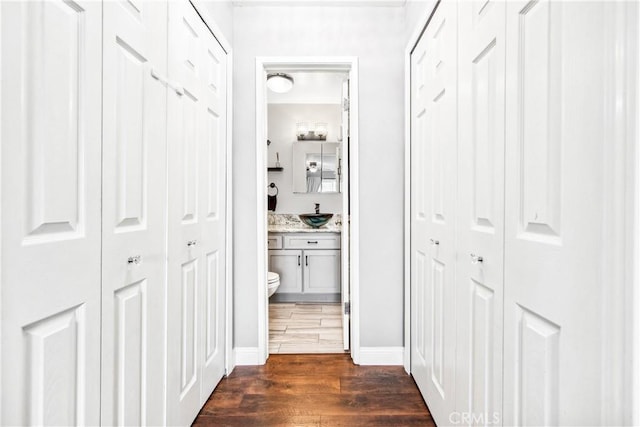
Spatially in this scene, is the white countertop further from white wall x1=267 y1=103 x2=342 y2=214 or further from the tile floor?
the tile floor

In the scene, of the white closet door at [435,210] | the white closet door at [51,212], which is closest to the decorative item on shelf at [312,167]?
the white closet door at [435,210]

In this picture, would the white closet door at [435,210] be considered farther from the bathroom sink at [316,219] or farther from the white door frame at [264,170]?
the bathroom sink at [316,219]

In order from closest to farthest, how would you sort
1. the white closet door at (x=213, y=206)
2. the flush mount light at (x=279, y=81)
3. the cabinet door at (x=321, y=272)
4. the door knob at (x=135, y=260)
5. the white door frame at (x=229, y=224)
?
the door knob at (x=135, y=260) < the white closet door at (x=213, y=206) < the white door frame at (x=229, y=224) < the flush mount light at (x=279, y=81) < the cabinet door at (x=321, y=272)

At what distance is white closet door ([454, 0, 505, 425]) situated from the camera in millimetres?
1090

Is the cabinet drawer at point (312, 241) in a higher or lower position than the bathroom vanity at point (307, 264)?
higher

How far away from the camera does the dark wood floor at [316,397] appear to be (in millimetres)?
1808

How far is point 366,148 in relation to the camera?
2.43m

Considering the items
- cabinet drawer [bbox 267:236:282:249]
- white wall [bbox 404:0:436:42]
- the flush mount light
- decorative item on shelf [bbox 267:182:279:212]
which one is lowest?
cabinet drawer [bbox 267:236:282:249]

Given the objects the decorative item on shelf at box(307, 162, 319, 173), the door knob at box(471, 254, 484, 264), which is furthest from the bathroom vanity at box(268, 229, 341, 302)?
the door knob at box(471, 254, 484, 264)

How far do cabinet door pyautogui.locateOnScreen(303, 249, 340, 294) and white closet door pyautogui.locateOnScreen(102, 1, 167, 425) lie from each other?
2641 mm

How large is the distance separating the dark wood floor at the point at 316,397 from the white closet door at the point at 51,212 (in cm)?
102

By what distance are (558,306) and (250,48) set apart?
2.30 m

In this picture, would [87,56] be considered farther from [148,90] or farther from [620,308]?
[620,308]

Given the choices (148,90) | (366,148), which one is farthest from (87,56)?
(366,148)
